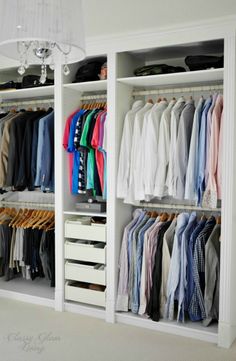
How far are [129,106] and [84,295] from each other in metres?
1.72

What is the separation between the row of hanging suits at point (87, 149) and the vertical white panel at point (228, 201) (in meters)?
1.06

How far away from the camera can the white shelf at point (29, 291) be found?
12.4ft

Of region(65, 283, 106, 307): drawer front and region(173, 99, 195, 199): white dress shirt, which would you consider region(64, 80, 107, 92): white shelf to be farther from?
region(65, 283, 106, 307): drawer front

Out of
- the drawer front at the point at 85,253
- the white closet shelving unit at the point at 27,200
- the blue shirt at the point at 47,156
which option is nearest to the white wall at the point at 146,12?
Answer: the white closet shelving unit at the point at 27,200

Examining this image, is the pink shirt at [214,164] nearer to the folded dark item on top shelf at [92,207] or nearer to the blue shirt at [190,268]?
the blue shirt at [190,268]

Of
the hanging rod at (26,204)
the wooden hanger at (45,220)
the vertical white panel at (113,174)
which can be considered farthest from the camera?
the hanging rod at (26,204)

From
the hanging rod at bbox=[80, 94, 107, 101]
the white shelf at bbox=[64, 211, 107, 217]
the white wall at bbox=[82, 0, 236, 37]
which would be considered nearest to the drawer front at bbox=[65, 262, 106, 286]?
the white shelf at bbox=[64, 211, 107, 217]

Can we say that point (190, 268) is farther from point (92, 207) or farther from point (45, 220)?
point (45, 220)

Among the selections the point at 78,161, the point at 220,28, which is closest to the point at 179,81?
the point at 220,28

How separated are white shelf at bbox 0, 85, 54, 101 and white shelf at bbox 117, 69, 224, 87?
805mm

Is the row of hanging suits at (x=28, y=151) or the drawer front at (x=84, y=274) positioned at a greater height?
the row of hanging suits at (x=28, y=151)

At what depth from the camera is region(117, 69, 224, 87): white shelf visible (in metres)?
3.10

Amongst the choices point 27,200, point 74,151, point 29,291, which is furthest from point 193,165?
point 27,200

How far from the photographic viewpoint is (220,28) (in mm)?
2920
